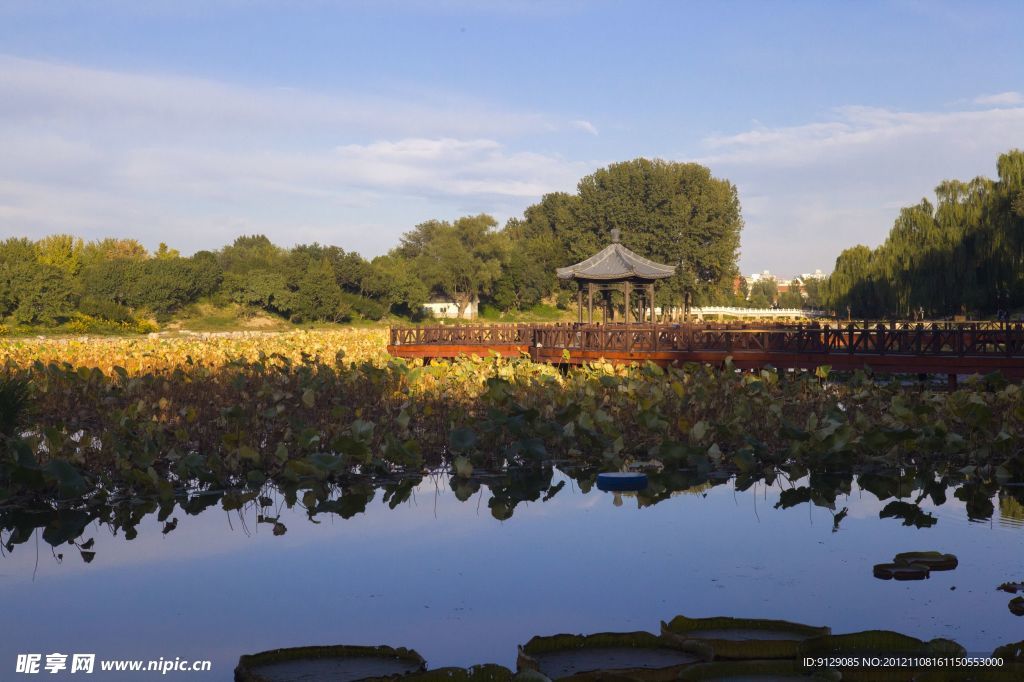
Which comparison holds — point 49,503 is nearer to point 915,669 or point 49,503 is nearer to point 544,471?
point 544,471

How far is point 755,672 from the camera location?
6.30m

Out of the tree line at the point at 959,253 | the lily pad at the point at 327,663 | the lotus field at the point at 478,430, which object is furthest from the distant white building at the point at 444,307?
the lily pad at the point at 327,663

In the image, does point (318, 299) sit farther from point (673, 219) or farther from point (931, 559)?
point (931, 559)

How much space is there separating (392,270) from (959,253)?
4710 cm

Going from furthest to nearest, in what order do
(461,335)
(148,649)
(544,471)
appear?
(461,335) < (544,471) < (148,649)

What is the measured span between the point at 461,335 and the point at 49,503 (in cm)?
2559

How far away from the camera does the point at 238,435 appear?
14.4 metres

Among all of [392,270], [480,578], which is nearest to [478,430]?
[480,578]

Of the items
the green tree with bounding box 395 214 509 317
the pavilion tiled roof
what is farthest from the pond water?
the green tree with bounding box 395 214 509 317

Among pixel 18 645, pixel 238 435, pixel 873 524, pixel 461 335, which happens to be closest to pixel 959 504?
pixel 873 524

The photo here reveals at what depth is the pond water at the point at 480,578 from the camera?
306 inches

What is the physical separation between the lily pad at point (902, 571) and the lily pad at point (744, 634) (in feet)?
8.13

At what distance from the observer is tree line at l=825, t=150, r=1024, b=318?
5672cm

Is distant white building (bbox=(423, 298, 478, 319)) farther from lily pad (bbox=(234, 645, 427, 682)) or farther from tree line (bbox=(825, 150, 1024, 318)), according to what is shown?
lily pad (bbox=(234, 645, 427, 682))
